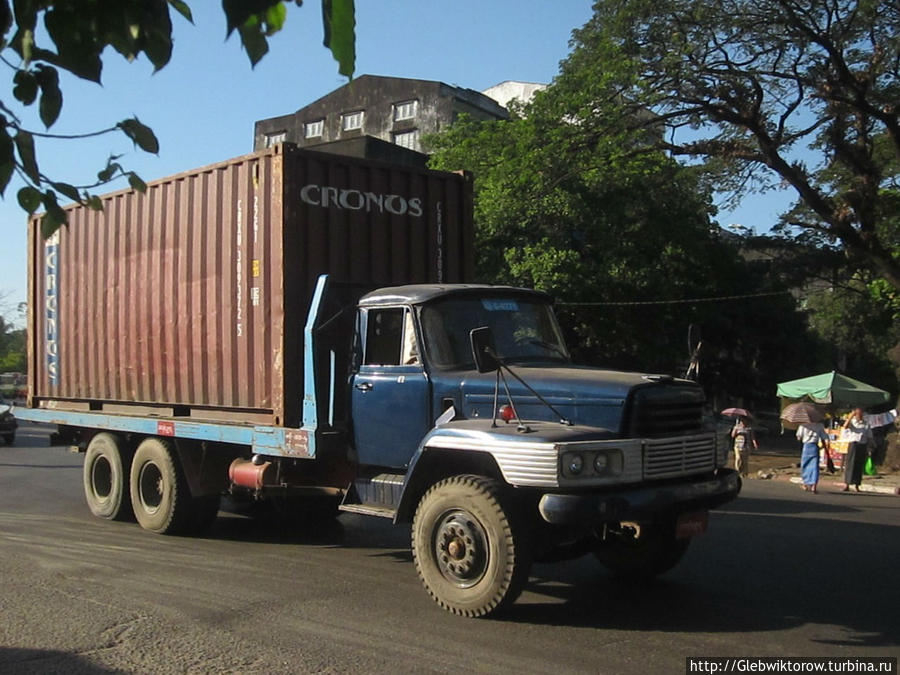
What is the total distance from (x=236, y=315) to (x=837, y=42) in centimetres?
1448

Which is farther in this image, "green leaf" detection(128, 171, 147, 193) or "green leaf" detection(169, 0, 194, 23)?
"green leaf" detection(128, 171, 147, 193)

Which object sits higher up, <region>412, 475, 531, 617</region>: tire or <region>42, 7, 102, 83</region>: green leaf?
<region>42, 7, 102, 83</region>: green leaf

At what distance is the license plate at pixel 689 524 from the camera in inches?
246

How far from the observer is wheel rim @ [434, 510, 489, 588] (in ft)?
19.9

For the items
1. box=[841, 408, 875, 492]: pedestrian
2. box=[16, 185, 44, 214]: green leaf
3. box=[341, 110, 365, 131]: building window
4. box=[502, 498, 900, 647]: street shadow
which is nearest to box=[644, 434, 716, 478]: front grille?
box=[502, 498, 900, 647]: street shadow

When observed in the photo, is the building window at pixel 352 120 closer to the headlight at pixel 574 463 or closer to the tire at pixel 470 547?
the tire at pixel 470 547

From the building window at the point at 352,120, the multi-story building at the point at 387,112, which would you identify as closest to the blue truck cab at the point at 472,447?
the multi-story building at the point at 387,112

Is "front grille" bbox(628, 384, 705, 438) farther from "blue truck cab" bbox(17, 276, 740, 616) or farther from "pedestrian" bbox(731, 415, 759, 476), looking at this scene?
"pedestrian" bbox(731, 415, 759, 476)

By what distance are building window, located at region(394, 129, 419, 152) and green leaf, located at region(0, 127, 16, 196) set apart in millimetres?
41052

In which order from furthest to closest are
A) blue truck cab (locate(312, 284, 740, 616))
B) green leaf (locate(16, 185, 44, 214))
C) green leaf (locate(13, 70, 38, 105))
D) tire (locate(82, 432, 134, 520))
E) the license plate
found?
tire (locate(82, 432, 134, 520))
the license plate
blue truck cab (locate(312, 284, 740, 616))
green leaf (locate(16, 185, 44, 214))
green leaf (locate(13, 70, 38, 105))

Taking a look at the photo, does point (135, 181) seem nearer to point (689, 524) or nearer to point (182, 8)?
point (182, 8)

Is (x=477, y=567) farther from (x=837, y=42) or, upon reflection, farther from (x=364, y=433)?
(x=837, y=42)

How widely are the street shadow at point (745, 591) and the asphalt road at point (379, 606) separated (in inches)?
0.9

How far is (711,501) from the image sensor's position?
641 cm
